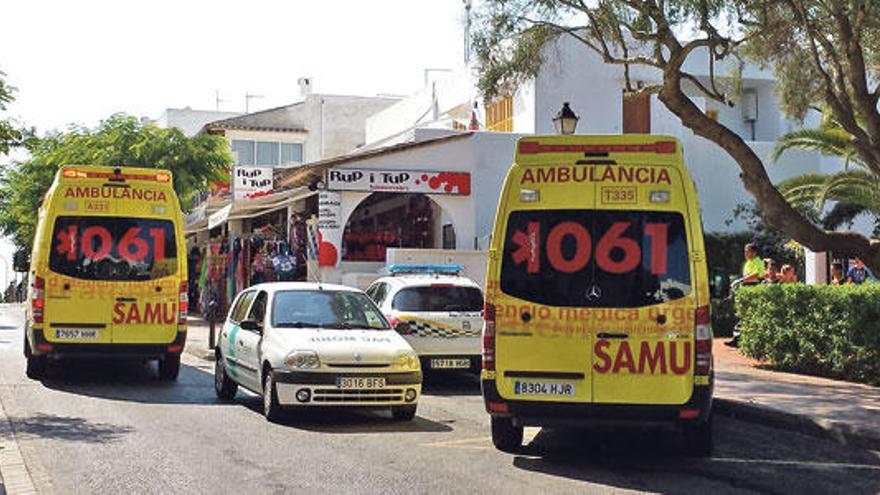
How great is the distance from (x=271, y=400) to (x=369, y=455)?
216 cm

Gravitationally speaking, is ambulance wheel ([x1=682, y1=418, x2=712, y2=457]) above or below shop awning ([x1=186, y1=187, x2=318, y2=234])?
below

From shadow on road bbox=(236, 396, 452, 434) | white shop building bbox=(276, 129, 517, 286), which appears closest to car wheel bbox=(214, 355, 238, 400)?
shadow on road bbox=(236, 396, 452, 434)

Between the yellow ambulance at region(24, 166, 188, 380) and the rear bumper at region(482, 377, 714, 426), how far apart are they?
703cm

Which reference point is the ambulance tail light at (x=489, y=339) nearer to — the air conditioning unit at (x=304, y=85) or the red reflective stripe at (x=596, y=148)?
the red reflective stripe at (x=596, y=148)

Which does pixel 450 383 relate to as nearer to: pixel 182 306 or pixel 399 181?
pixel 182 306

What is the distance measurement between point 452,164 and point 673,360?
17.7 meters

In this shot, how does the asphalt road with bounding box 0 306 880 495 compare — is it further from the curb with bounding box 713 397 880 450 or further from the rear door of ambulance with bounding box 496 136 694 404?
the rear door of ambulance with bounding box 496 136 694 404

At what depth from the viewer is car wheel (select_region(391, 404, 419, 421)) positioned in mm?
11312

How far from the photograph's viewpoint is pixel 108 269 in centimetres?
1462

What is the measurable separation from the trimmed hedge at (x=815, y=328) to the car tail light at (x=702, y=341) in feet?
19.2

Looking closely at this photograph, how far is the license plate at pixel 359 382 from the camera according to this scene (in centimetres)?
1085

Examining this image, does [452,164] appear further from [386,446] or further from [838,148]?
[386,446]

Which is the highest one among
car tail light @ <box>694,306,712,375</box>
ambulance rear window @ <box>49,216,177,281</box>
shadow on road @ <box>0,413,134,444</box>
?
ambulance rear window @ <box>49,216,177,281</box>

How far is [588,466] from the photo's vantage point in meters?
8.90
